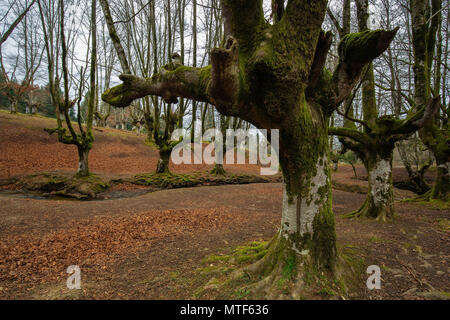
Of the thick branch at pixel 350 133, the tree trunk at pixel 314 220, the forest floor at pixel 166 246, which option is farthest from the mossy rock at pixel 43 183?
the thick branch at pixel 350 133

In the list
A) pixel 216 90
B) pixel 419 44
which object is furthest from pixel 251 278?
pixel 419 44

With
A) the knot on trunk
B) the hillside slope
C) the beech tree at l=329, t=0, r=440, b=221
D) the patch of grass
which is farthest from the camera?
the hillside slope

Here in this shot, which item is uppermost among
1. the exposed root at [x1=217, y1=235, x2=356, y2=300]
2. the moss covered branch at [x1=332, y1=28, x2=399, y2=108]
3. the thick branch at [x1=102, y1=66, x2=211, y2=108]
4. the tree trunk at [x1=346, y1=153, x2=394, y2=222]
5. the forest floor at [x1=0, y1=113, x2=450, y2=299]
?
the moss covered branch at [x1=332, y1=28, x2=399, y2=108]

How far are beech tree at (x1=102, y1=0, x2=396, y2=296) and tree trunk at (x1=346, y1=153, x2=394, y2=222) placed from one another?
11.2 ft

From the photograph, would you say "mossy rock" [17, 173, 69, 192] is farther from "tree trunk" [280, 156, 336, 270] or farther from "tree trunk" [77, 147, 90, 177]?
"tree trunk" [280, 156, 336, 270]

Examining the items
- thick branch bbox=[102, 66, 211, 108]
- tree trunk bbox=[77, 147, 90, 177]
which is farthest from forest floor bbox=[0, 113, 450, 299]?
tree trunk bbox=[77, 147, 90, 177]

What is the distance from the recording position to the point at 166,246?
370 cm

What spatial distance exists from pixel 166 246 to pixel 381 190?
493cm

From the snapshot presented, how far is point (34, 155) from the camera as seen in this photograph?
41.7 feet

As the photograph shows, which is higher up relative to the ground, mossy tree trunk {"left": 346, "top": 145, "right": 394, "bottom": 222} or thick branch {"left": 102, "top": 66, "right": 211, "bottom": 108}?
thick branch {"left": 102, "top": 66, "right": 211, "bottom": 108}

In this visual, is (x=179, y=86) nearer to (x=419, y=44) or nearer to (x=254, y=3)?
(x=254, y=3)

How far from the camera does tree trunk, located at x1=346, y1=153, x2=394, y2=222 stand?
5098 mm

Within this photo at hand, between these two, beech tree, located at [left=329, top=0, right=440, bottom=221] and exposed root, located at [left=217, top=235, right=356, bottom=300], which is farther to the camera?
beech tree, located at [left=329, top=0, right=440, bottom=221]

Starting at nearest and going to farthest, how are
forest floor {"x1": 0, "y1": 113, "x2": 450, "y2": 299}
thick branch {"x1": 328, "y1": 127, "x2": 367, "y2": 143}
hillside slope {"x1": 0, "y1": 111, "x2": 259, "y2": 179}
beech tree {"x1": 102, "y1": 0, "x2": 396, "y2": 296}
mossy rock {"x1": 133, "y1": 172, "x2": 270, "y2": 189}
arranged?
beech tree {"x1": 102, "y1": 0, "x2": 396, "y2": 296}
forest floor {"x1": 0, "y1": 113, "x2": 450, "y2": 299}
thick branch {"x1": 328, "y1": 127, "x2": 367, "y2": 143}
mossy rock {"x1": 133, "y1": 172, "x2": 270, "y2": 189}
hillside slope {"x1": 0, "y1": 111, "x2": 259, "y2": 179}
